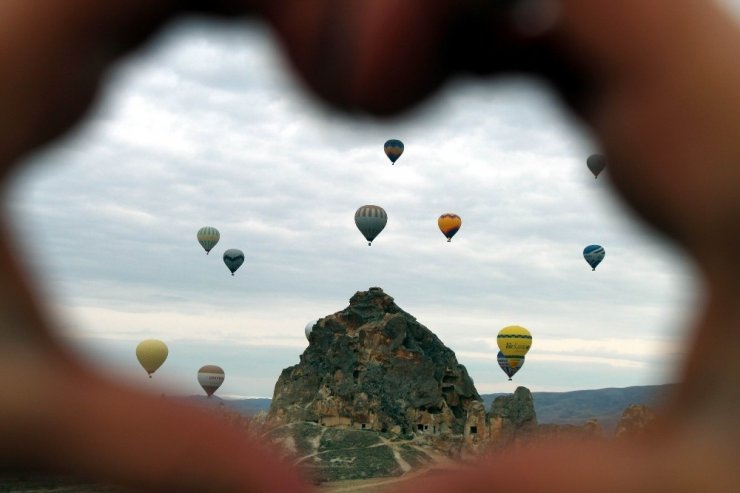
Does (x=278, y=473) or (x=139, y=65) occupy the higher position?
(x=139, y=65)

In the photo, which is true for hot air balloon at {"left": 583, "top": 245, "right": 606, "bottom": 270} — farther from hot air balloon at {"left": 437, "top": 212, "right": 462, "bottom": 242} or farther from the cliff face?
the cliff face

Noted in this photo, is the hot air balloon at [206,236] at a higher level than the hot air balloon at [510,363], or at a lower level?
lower

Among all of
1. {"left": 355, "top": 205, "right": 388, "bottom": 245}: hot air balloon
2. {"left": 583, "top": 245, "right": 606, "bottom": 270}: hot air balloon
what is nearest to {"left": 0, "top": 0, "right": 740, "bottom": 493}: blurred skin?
{"left": 583, "top": 245, "right": 606, "bottom": 270}: hot air balloon

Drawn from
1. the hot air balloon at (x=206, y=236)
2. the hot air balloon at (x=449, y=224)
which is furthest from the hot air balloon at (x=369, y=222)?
the hot air balloon at (x=206, y=236)

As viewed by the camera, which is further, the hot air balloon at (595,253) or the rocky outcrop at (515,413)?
the rocky outcrop at (515,413)

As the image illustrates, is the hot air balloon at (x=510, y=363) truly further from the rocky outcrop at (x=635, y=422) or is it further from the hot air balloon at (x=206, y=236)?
the rocky outcrop at (x=635, y=422)

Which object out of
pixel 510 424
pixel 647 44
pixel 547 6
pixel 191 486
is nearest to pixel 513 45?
pixel 547 6

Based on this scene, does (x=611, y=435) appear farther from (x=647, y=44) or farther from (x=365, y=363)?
(x=365, y=363)
